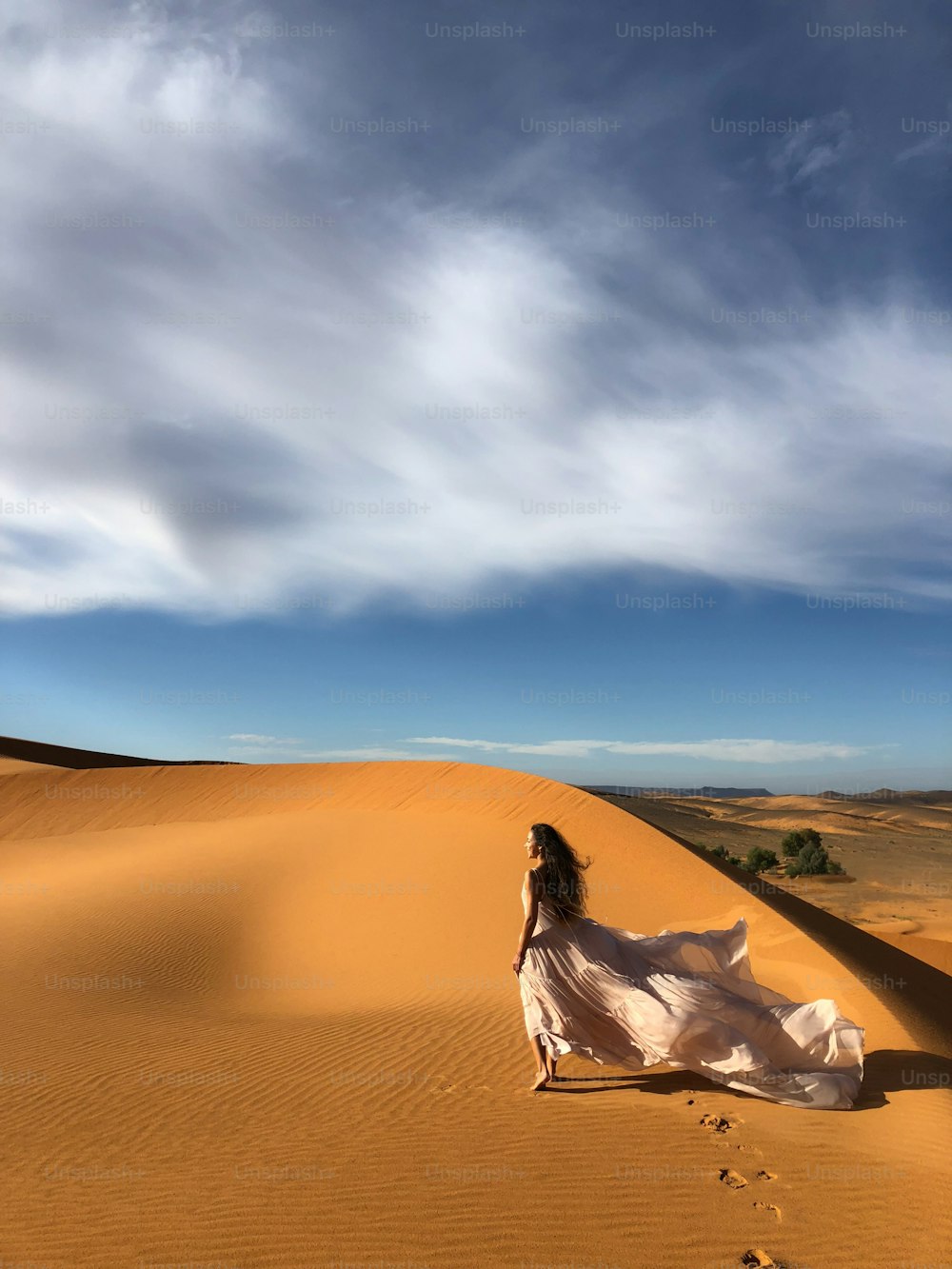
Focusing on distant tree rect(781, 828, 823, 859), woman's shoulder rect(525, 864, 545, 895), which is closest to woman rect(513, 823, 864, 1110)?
woman's shoulder rect(525, 864, 545, 895)

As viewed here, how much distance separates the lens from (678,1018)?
626 centimetres

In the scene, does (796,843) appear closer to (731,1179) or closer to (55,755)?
(731,1179)

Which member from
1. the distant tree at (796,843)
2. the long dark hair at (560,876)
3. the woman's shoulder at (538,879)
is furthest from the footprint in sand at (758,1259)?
the distant tree at (796,843)

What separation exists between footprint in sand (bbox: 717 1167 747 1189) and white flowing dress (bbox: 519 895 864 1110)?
4.31 ft

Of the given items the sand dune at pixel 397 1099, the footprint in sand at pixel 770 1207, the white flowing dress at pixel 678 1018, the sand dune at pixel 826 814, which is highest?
the white flowing dress at pixel 678 1018

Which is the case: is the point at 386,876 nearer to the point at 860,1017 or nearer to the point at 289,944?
the point at 289,944

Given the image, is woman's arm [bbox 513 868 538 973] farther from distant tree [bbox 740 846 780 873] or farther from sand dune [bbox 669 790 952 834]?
sand dune [bbox 669 790 952 834]

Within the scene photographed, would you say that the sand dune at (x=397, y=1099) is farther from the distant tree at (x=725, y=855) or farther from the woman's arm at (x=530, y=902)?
the distant tree at (x=725, y=855)

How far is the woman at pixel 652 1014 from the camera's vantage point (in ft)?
20.4

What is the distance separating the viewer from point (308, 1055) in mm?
7867

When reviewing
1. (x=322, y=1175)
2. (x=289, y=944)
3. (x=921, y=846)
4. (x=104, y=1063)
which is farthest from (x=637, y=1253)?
(x=921, y=846)

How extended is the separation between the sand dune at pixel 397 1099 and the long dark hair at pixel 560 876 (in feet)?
4.82

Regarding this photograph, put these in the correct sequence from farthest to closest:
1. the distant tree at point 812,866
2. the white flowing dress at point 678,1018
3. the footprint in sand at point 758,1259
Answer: the distant tree at point 812,866, the white flowing dress at point 678,1018, the footprint in sand at point 758,1259

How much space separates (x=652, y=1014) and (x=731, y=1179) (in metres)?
1.54
